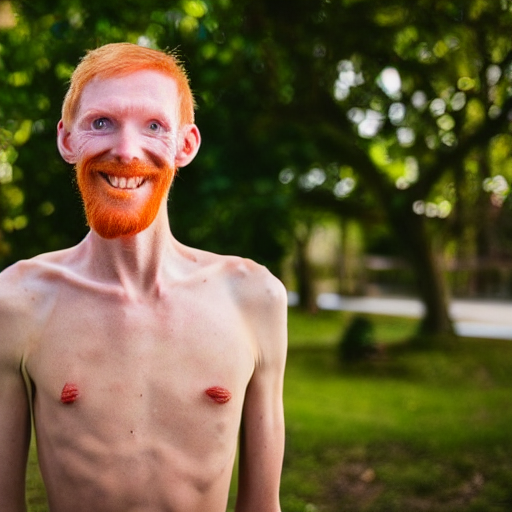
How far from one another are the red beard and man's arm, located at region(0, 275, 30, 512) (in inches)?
8.7


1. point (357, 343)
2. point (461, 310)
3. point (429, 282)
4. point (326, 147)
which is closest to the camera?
point (326, 147)

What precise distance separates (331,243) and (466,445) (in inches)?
429

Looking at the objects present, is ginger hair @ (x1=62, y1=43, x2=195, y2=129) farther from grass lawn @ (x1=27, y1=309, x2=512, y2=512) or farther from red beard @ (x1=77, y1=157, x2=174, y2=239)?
grass lawn @ (x1=27, y1=309, x2=512, y2=512)

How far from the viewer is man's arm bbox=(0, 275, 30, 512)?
122 centimetres

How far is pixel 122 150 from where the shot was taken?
1.14m

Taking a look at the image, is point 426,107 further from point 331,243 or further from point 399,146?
point 331,243

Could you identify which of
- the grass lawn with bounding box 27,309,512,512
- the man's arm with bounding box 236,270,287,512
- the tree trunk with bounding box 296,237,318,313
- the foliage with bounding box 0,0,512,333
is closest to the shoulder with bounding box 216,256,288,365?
the man's arm with bounding box 236,270,287,512

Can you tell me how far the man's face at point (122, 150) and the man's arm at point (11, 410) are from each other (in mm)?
222

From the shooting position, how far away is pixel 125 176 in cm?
115

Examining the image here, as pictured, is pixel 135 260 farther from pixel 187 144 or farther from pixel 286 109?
pixel 286 109

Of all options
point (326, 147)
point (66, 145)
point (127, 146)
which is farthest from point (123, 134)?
point (326, 147)

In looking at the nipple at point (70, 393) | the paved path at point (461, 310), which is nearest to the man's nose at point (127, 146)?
the nipple at point (70, 393)

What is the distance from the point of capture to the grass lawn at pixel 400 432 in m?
3.86

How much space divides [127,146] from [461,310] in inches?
412
